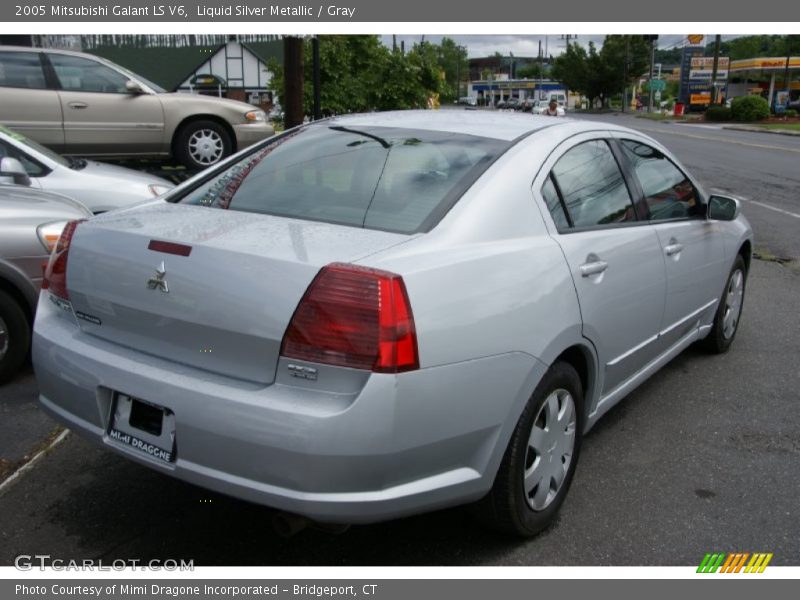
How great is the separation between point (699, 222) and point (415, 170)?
2.16 meters

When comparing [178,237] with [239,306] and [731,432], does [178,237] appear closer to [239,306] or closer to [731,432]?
[239,306]

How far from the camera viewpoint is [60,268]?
125 inches

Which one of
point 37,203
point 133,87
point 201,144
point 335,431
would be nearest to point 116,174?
point 37,203

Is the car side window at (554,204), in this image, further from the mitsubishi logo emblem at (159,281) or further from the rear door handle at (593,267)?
the mitsubishi logo emblem at (159,281)

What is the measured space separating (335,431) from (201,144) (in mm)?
9261

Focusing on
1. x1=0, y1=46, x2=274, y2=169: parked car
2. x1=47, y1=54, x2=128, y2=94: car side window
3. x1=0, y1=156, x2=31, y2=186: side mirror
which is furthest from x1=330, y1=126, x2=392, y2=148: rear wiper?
x1=47, y1=54, x2=128, y2=94: car side window

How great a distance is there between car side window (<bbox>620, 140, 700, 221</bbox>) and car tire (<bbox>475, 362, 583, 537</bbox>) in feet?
4.43

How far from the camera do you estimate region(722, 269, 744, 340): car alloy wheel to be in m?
5.43

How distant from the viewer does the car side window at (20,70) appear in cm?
968

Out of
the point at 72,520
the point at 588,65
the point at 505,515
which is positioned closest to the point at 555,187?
the point at 505,515

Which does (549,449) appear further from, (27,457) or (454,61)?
(454,61)

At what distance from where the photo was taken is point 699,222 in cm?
468

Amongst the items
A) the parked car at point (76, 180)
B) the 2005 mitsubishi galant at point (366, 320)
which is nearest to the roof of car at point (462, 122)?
the 2005 mitsubishi galant at point (366, 320)

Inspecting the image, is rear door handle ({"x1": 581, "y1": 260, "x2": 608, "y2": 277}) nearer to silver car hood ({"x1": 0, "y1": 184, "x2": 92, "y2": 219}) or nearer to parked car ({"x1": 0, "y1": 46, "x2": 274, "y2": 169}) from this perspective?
silver car hood ({"x1": 0, "y1": 184, "x2": 92, "y2": 219})
